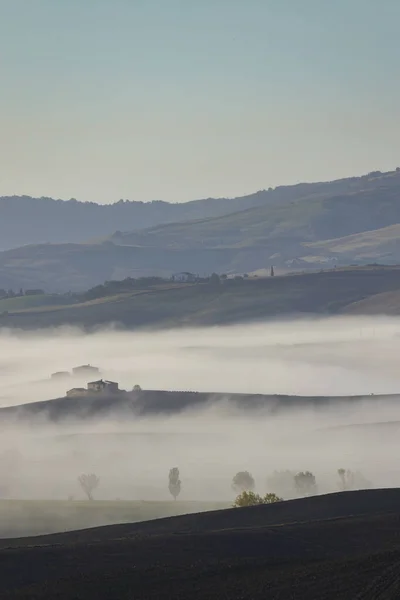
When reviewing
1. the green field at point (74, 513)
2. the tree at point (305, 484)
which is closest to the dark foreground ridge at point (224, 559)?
the green field at point (74, 513)

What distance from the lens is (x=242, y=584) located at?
86.6 metres

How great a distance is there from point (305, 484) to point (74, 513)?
4155 centimetres

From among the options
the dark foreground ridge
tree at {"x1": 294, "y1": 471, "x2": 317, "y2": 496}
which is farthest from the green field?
the dark foreground ridge

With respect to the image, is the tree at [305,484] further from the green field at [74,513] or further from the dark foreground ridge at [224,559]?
the dark foreground ridge at [224,559]

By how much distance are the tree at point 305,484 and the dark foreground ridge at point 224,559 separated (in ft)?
217

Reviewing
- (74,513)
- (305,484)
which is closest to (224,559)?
(74,513)

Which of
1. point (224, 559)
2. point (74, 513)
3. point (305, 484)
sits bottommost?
point (224, 559)

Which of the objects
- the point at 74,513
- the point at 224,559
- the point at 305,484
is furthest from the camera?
the point at 305,484

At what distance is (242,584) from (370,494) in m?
47.2

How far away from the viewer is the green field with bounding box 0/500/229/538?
500 feet

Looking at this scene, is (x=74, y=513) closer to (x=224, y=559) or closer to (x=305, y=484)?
(x=305, y=484)

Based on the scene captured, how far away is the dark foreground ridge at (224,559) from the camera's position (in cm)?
8475

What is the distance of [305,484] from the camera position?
195m

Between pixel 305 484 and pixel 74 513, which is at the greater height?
pixel 305 484
